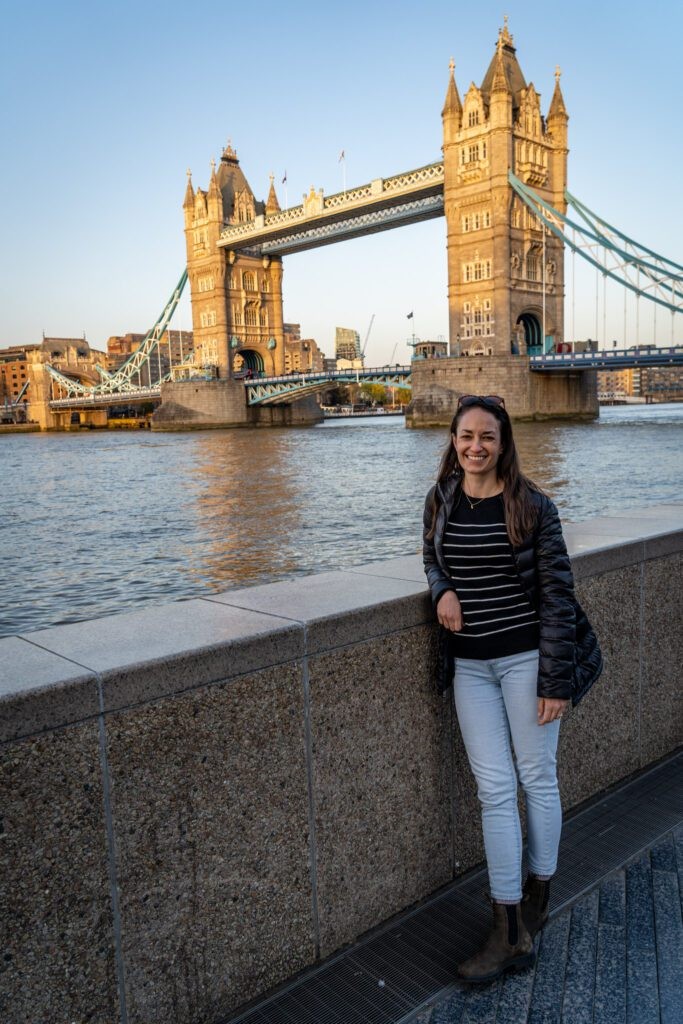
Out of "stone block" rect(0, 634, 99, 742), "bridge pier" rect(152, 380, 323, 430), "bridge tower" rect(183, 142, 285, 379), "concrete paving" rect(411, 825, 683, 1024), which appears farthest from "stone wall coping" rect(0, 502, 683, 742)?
"bridge tower" rect(183, 142, 285, 379)

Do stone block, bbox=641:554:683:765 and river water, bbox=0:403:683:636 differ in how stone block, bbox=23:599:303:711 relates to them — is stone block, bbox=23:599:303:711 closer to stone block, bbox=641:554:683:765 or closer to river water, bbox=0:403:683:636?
stone block, bbox=641:554:683:765

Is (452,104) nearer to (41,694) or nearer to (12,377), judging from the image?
(41,694)

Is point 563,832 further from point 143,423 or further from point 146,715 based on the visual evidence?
point 143,423

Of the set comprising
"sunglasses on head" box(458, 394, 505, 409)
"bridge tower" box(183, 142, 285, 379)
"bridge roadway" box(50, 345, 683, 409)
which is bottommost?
"sunglasses on head" box(458, 394, 505, 409)

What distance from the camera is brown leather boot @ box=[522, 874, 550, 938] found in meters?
2.08

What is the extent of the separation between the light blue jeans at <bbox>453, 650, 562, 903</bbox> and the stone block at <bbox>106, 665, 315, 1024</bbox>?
41 centimetres

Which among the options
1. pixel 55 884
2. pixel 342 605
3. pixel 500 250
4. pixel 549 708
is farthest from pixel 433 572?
pixel 500 250

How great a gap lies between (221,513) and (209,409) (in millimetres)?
44345

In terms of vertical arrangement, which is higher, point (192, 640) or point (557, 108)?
point (557, 108)

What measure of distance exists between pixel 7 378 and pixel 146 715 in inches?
5496

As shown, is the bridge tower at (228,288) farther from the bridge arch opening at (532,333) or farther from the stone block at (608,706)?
the stone block at (608,706)

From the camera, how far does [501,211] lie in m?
44.7

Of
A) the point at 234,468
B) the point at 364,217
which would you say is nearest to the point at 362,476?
the point at 234,468

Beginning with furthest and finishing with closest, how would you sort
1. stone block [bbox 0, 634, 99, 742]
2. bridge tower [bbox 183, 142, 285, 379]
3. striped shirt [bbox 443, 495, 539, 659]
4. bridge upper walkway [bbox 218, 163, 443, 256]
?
bridge tower [bbox 183, 142, 285, 379] < bridge upper walkway [bbox 218, 163, 443, 256] < striped shirt [bbox 443, 495, 539, 659] < stone block [bbox 0, 634, 99, 742]
